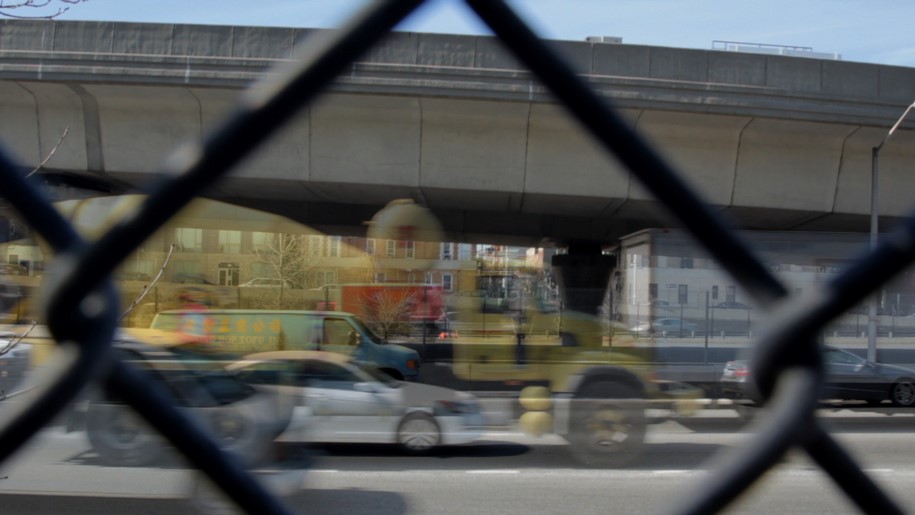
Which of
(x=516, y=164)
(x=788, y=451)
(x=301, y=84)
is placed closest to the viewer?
(x=301, y=84)

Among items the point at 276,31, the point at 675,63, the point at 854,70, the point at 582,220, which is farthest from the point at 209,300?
the point at 854,70

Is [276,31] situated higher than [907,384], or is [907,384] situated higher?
[276,31]

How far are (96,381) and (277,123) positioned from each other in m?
0.30

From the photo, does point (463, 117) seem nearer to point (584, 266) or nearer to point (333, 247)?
point (333, 247)

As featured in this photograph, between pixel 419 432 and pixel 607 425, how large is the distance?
1.97 m

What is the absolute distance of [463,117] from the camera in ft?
41.2

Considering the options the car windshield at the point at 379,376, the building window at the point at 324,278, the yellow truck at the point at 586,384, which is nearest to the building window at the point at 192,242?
the building window at the point at 324,278

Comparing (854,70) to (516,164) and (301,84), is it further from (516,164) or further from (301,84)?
(301,84)

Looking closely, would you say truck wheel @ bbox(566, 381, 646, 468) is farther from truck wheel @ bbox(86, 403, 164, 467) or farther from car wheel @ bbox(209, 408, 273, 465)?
truck wheel @ bbox(86, 403, 164, 467)

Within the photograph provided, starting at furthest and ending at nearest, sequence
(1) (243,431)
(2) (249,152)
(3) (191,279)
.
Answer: (3) (191,279) → (1) (243,431) → (2) (249,152)

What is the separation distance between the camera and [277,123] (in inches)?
27.6

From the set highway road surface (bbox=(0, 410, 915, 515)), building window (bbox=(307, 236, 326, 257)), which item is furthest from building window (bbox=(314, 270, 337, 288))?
highway road surface (bbox=(0, 410, 915, 515))

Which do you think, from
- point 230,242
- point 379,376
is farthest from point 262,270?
point 379,376

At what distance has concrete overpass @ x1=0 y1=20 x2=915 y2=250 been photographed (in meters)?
11.7
